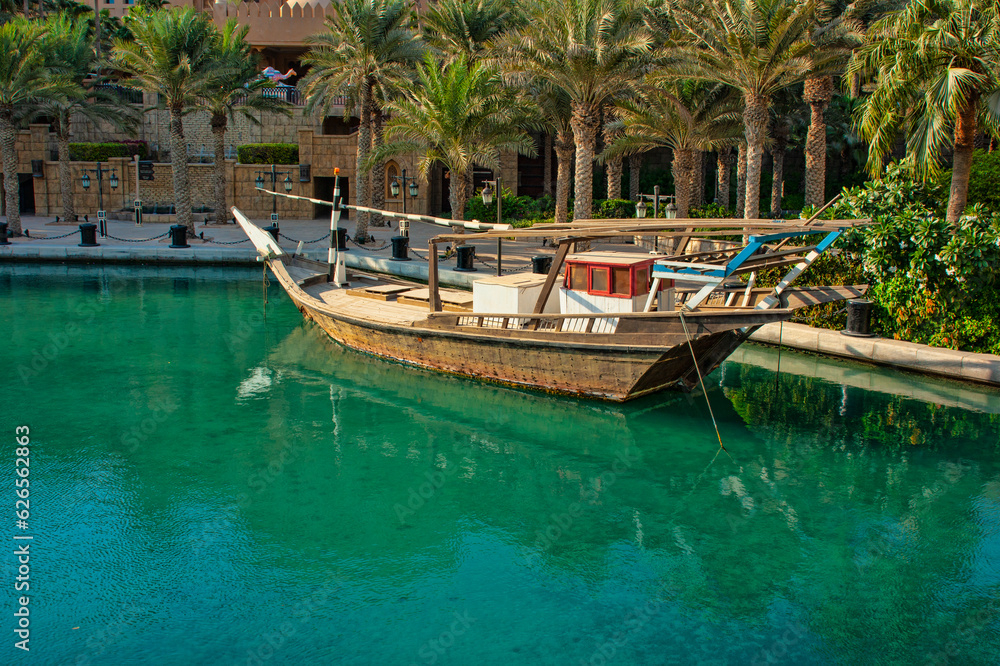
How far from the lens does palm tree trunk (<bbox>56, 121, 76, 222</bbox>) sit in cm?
3406

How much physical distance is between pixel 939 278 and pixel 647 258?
5591mm

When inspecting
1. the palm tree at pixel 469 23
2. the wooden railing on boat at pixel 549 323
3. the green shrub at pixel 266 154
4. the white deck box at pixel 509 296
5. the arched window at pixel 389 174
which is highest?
the palm tree at pixel 469 23

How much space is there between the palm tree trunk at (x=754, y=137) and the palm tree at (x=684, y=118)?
3686 millimetres

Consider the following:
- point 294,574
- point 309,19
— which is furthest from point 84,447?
point 309,19

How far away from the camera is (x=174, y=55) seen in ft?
93.8

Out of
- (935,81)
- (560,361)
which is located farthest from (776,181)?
(560,361)

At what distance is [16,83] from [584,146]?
64.2ft

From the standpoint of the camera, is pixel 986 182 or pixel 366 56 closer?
pixel 986 182

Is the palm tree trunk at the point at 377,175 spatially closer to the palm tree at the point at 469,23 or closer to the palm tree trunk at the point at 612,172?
the palm tree at the point at 469,23

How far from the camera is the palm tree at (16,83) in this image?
93.1 ft

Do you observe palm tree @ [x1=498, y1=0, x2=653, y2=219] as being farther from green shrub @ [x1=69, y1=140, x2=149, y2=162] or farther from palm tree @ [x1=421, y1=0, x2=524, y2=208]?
green shrub @ [x1=69, y1=140, x2=149, y2=162]

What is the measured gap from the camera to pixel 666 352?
12.7 metres

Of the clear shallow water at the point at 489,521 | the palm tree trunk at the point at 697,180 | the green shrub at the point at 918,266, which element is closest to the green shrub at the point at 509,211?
the palm tree trunk at the point at 697,180

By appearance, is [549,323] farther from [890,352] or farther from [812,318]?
[890,352]
